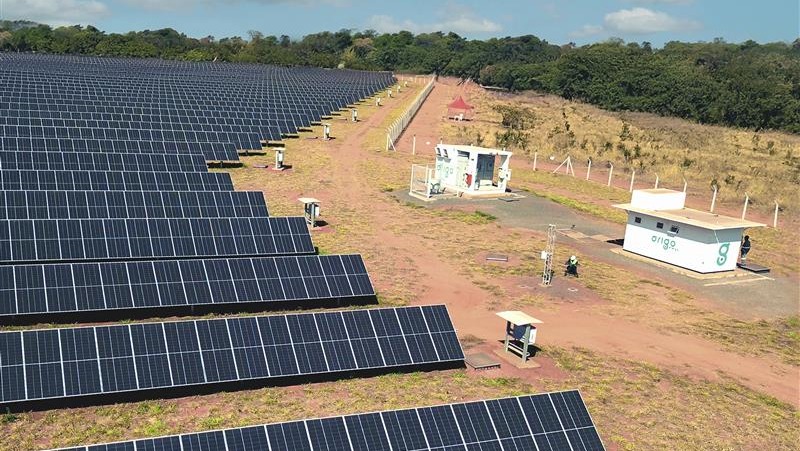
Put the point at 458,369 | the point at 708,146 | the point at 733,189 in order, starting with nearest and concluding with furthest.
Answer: the point at 458,369, the point at 733,189, the point at 708,146

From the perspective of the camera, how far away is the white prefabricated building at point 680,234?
26859mm

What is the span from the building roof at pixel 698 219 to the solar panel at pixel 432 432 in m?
16.3

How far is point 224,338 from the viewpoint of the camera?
50.1 ft

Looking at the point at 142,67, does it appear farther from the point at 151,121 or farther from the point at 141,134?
the point at 141,134

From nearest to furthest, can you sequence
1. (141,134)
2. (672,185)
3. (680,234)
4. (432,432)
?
(432,432), (680,234), (141,134), (672,185)

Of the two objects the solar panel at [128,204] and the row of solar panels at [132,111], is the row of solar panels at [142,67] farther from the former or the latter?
the solar panel at [128,204]

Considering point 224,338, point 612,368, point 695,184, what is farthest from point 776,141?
point 224,338

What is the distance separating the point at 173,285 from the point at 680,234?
20.4 metres

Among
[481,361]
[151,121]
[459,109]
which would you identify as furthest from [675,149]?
[481,361]

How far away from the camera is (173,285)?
1861 centimetres

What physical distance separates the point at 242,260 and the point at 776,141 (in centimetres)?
7069

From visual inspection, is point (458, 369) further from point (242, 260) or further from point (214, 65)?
point (214, 65)

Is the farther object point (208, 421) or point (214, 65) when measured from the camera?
point (214, 65)

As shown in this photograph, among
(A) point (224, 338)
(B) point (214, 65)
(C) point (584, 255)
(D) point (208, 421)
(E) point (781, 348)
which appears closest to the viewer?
(D) point (208, 421)
